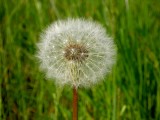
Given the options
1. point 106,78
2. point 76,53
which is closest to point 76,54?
point 76,53

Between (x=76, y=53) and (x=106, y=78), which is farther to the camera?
(x=106, y=78)

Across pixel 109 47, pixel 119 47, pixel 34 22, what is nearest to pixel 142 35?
pixel 119 47

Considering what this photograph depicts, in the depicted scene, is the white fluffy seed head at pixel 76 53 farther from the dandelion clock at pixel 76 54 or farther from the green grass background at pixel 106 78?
the green grass background at pixel 106 78

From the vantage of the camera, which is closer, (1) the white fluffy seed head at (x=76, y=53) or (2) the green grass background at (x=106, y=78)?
(1) the white fluffy seed head at (x=76, y=53)

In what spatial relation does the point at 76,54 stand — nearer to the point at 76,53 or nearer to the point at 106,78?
the point at 76,53

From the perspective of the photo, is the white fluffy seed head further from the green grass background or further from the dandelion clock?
the green grass background

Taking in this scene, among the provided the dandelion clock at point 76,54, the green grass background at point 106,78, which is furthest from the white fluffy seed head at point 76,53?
the green grass background at point 106,78

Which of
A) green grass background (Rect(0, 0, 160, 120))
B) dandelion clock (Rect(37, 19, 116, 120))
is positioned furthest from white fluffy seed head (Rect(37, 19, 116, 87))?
green grass background (Rect(0, 0, 160, 120))
